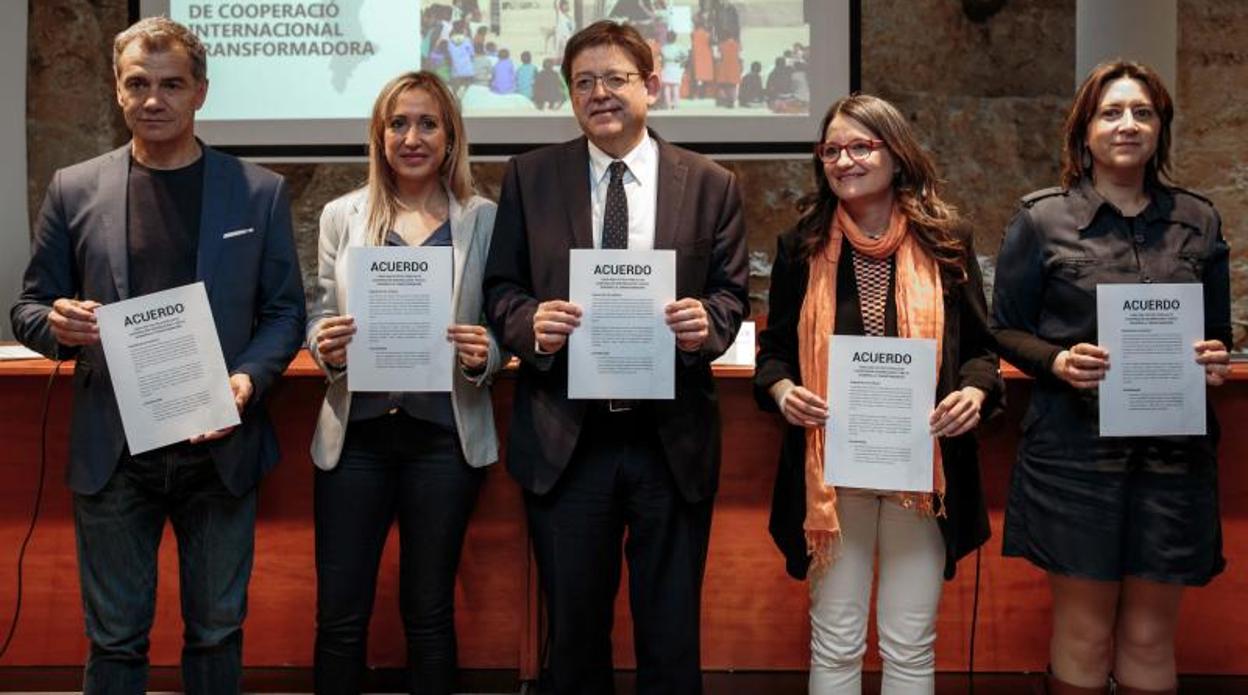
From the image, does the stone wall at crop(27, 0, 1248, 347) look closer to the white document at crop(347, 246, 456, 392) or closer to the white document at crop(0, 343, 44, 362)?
the white document at crop(0, 343, 44, 362)

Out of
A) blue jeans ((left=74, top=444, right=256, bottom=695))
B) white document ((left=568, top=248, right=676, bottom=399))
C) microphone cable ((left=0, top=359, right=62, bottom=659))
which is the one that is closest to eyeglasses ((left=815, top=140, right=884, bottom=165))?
white document ((left=568, top=248, right=676, bottom=399))

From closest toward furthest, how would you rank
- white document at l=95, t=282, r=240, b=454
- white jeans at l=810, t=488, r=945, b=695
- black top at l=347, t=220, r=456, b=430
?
1. white document at l=95, t=282, r=240, b=454
2. white jeans at l=810, t=488, r=945, b=695
3. black top at l=347, t=220, r=456, b=430

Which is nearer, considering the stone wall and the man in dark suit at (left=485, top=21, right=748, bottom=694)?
the man in dark suit at (left=485, top=21, right=748, bottom=694)

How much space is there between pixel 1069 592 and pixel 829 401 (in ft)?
2.39

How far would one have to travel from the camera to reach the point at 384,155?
8.78ft

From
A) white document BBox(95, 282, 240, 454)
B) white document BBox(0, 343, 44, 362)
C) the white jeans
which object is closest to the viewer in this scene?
white document BBox(95, 282, 240, 454)

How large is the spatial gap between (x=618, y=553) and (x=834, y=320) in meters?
0.66

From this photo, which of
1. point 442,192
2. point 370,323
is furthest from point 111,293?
point 442,192

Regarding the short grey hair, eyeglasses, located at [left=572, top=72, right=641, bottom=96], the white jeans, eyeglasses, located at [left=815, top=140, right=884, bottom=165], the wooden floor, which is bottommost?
the wooden floor

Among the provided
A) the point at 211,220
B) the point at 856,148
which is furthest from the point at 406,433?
the point at 856,148

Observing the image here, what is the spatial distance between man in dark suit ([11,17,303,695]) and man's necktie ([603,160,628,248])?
28.6 inches

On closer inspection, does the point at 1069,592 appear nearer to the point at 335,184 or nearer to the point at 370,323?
the point at 370,323

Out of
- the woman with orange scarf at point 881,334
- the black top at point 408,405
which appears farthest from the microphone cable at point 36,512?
the woman with orange scarf at point 881,334

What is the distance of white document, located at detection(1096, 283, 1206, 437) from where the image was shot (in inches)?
97.3
